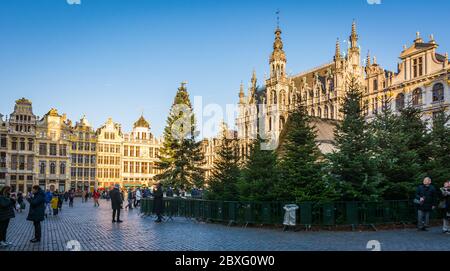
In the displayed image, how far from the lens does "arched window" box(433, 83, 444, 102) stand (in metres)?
45.1

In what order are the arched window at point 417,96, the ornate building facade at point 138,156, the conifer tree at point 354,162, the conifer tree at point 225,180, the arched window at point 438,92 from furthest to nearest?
the ornate building facade at point 138,156 < the arched window at point 417,96 < the arched window at point 438,92 < the conifer tree at point 225,180 < the conifer tree at point 354,162

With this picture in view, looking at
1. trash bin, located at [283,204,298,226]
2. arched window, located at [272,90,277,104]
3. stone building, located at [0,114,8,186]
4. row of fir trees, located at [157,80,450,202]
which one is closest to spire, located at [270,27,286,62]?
arched window, located at [272,90,277,104]

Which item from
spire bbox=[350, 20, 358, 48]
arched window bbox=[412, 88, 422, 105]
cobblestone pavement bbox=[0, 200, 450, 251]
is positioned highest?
spire bbox=[350, 20, 358, 48]

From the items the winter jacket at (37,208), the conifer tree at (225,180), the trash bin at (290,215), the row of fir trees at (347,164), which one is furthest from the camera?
the conifer tree at (225,180)

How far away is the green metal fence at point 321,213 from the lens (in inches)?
658

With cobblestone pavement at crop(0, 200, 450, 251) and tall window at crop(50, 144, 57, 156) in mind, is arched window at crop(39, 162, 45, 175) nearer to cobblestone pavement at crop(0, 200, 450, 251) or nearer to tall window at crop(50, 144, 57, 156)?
tall window at crop(50, 144, 57, 156)

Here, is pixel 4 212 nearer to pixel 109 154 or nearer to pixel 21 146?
pixel 21 146

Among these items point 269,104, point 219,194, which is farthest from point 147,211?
point 269,104

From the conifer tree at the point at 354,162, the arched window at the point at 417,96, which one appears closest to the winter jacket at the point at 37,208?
the conifer tree at the point at 354,162

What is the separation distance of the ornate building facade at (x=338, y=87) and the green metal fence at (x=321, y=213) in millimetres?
8062

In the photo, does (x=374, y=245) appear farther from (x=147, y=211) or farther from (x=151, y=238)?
(x=147, y=211)

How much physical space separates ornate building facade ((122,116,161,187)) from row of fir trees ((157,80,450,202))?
67770mm

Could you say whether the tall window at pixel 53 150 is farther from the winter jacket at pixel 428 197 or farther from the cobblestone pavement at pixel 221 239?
the winter jacket at pixel 428 197

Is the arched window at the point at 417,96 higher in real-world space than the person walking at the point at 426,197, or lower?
higher
